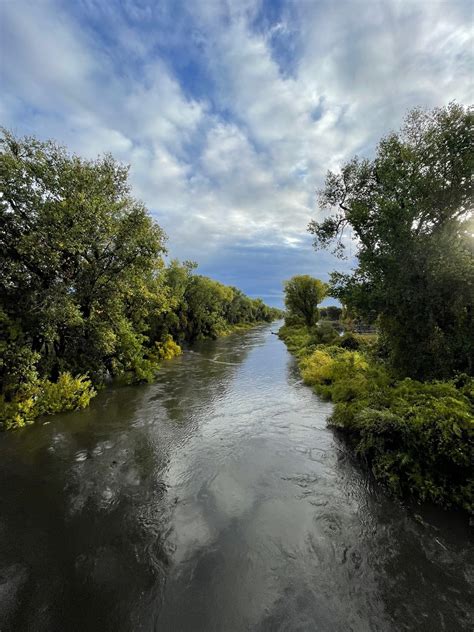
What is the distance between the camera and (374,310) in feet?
39.2

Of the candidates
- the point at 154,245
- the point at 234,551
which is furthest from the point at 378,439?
the point at 154,245

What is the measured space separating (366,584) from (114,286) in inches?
531

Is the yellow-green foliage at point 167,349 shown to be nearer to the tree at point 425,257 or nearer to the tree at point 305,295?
the tree at point 425,257

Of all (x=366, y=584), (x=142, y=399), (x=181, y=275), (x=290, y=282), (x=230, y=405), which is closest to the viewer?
(x=366, y=584)

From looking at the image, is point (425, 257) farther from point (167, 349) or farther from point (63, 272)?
point (167, 349)

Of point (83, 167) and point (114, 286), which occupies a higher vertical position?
point (83, 167)

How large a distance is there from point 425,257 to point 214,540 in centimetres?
1098

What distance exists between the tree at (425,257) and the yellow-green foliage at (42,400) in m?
12.8

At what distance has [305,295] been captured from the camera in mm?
41875

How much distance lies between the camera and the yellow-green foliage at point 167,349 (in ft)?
84.7

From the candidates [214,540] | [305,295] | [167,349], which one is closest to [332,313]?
[305,295]

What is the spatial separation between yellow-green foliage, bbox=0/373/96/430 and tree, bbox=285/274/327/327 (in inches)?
1352

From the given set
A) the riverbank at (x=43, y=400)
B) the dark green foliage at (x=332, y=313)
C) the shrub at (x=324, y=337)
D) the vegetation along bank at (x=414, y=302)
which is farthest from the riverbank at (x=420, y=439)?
the dark green foliage at (x=332, y=313)

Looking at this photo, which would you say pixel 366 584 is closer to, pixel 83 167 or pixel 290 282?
pixel 83 167
